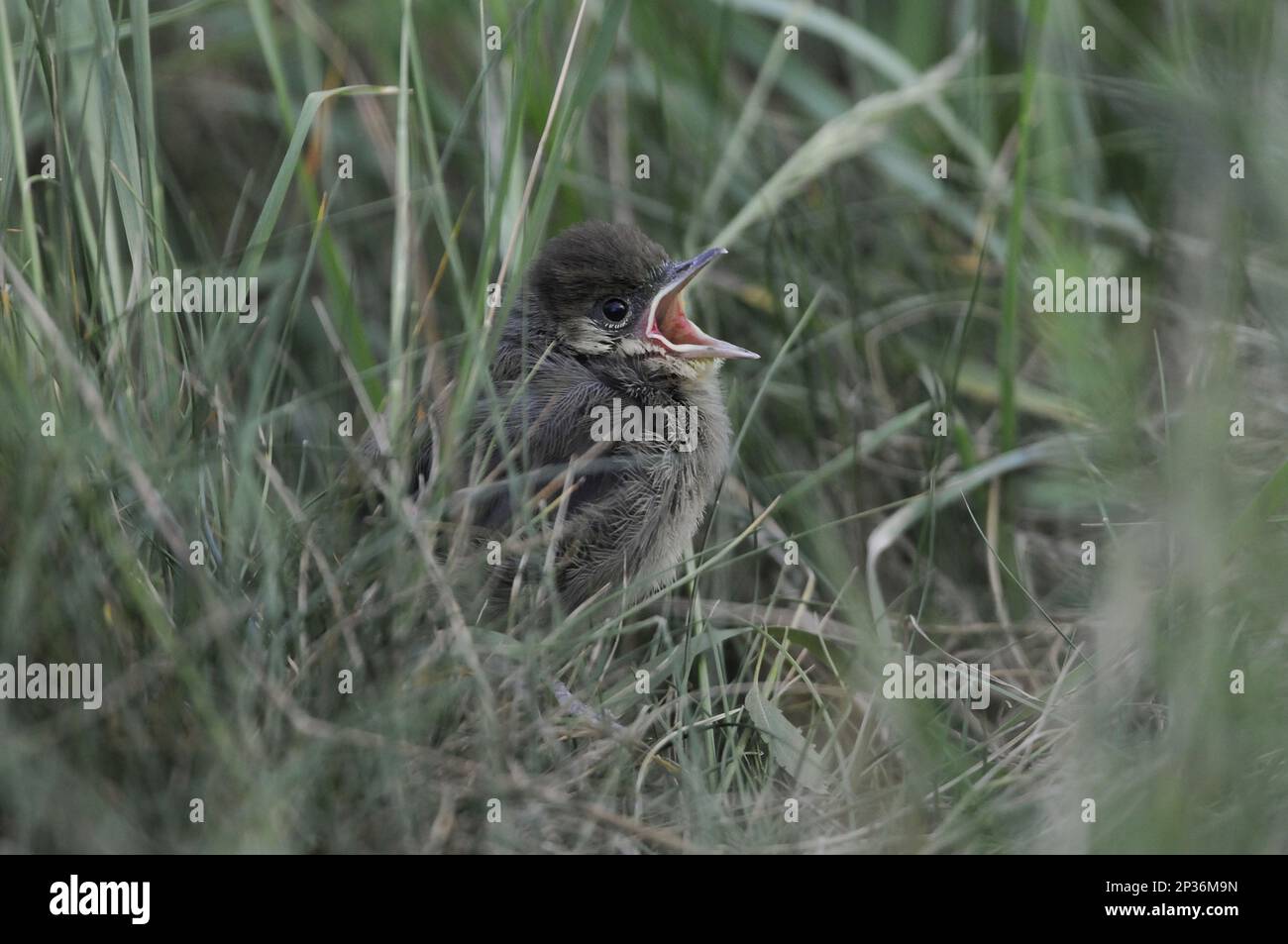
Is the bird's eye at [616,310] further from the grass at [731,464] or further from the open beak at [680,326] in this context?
the grass at [731,464]

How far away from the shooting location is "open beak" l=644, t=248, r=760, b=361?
348 centimetres

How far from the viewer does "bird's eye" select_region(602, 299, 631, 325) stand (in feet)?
11.6

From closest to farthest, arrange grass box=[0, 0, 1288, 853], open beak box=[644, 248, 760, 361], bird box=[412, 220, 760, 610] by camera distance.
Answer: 1. grass box=[0, 0, 1288, 853]
2. bird box=[412, 220, 760, 610]
3. open beak box=[644, 248, 760, 361]

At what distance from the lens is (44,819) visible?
7.08ft

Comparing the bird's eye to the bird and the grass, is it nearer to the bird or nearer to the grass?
the bird

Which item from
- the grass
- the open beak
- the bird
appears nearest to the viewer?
the grass

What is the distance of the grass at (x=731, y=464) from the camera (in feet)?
7.63

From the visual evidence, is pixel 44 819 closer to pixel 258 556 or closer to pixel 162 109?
pixel 258 556

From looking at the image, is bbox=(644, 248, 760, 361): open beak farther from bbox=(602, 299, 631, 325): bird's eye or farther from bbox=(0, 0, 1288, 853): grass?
bbox=(0, 0, 1288, 853): grass

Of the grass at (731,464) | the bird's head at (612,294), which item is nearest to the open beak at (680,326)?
the bird's head at (612,294)

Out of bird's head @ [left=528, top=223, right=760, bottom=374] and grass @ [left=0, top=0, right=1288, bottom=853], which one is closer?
grass @ [left=0, top=0, right=1288, bottom=853]

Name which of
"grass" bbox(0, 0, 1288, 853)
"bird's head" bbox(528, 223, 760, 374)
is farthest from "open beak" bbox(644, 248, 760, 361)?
"grass" bbox(0, 0, 1288, 853)

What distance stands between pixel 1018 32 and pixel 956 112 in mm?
397

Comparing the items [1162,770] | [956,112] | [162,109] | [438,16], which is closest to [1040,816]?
[1162,770]
